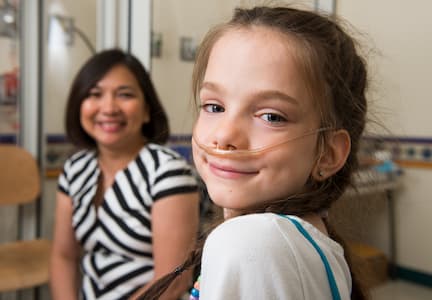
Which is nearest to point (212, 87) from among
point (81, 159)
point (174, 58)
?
point (81, 159)

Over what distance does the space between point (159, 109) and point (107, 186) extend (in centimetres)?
30

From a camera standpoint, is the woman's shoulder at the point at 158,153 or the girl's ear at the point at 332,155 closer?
the girl's ear at the point at 332,155

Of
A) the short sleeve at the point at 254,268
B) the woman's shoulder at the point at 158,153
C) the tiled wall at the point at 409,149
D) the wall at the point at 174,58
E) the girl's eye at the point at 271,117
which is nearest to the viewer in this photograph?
the short sleeve at the point at 254,268

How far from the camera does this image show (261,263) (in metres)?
0.44

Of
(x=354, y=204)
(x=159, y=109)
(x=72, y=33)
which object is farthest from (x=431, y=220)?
(x=72, y=33)

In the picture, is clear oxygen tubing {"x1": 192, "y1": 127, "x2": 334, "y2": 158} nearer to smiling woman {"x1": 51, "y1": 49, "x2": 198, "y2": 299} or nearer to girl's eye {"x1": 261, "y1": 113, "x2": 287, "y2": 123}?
girl's eye {"x1": 261, "y1": 113, "x2": 287, "y2": 123}

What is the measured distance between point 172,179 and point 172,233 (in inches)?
5.9

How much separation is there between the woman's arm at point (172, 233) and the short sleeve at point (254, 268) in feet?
2.58

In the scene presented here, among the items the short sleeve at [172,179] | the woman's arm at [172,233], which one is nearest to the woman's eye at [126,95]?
the short sleeve at [172,179]

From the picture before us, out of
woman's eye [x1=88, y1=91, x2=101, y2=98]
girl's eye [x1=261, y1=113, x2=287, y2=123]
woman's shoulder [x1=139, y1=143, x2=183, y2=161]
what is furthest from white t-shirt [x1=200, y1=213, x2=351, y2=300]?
woman's eye [x1=88, y1=91, x2=101, y2=98]

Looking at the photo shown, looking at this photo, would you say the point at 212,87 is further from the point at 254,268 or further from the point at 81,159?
the point at 81,159

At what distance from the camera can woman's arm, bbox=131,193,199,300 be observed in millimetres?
1231

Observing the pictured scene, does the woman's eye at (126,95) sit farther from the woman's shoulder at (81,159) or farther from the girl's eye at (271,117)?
the girl's eye at (271,117)

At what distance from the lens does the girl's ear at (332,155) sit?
0.59 metres
